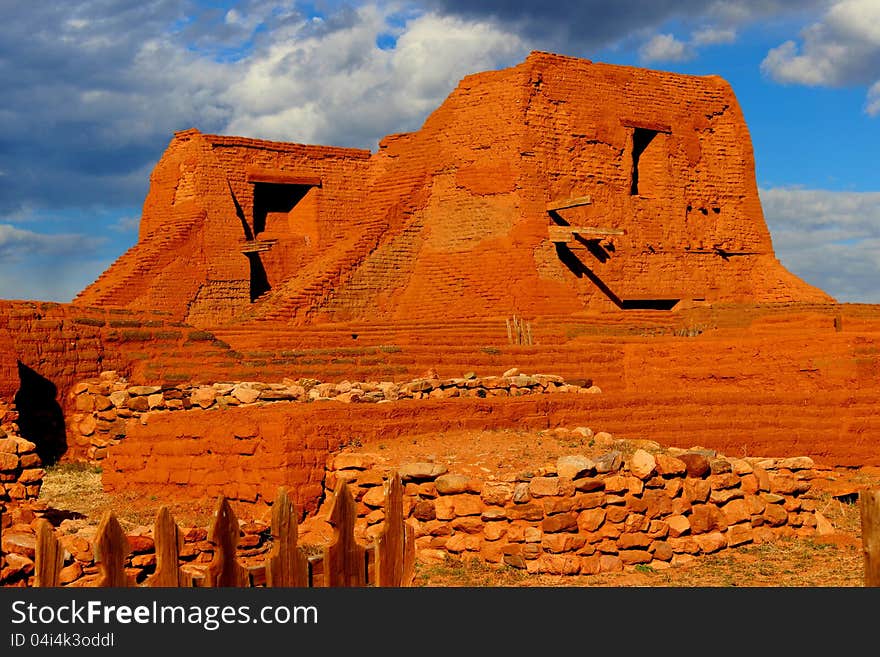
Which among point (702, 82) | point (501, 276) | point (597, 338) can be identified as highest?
point (702, 82)

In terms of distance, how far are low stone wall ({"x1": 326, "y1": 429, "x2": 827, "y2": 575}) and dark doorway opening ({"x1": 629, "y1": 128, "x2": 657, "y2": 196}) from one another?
19732mm

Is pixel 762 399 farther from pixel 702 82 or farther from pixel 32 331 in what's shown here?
pixel 702 82

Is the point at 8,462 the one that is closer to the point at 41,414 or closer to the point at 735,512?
the point at 41,414

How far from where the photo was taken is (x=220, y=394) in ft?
39.2

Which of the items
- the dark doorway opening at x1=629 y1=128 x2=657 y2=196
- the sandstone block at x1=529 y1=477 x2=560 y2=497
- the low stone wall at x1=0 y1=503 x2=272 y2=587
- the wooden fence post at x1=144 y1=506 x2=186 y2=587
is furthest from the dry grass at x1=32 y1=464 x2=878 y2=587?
the dark doorway opening at x1=629 y1=128 x2=657 y2=196

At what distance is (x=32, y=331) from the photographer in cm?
1333

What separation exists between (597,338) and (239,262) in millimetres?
11823

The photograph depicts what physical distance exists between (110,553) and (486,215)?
22.0 m

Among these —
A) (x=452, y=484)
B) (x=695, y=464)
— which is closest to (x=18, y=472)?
(x=452, y=484)

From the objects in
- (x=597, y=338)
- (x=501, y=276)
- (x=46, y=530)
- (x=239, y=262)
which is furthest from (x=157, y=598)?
(x=239, y=262)

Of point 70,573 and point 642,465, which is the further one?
point 642,465

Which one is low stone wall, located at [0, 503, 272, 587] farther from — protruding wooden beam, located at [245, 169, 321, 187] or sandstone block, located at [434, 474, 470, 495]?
protruding wooden beam, located at [245, 169, 321, 187]

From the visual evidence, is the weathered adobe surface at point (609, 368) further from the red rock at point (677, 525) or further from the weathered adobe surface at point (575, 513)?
the red rock at point (677, 525)

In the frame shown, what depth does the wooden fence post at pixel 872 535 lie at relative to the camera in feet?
12.9
